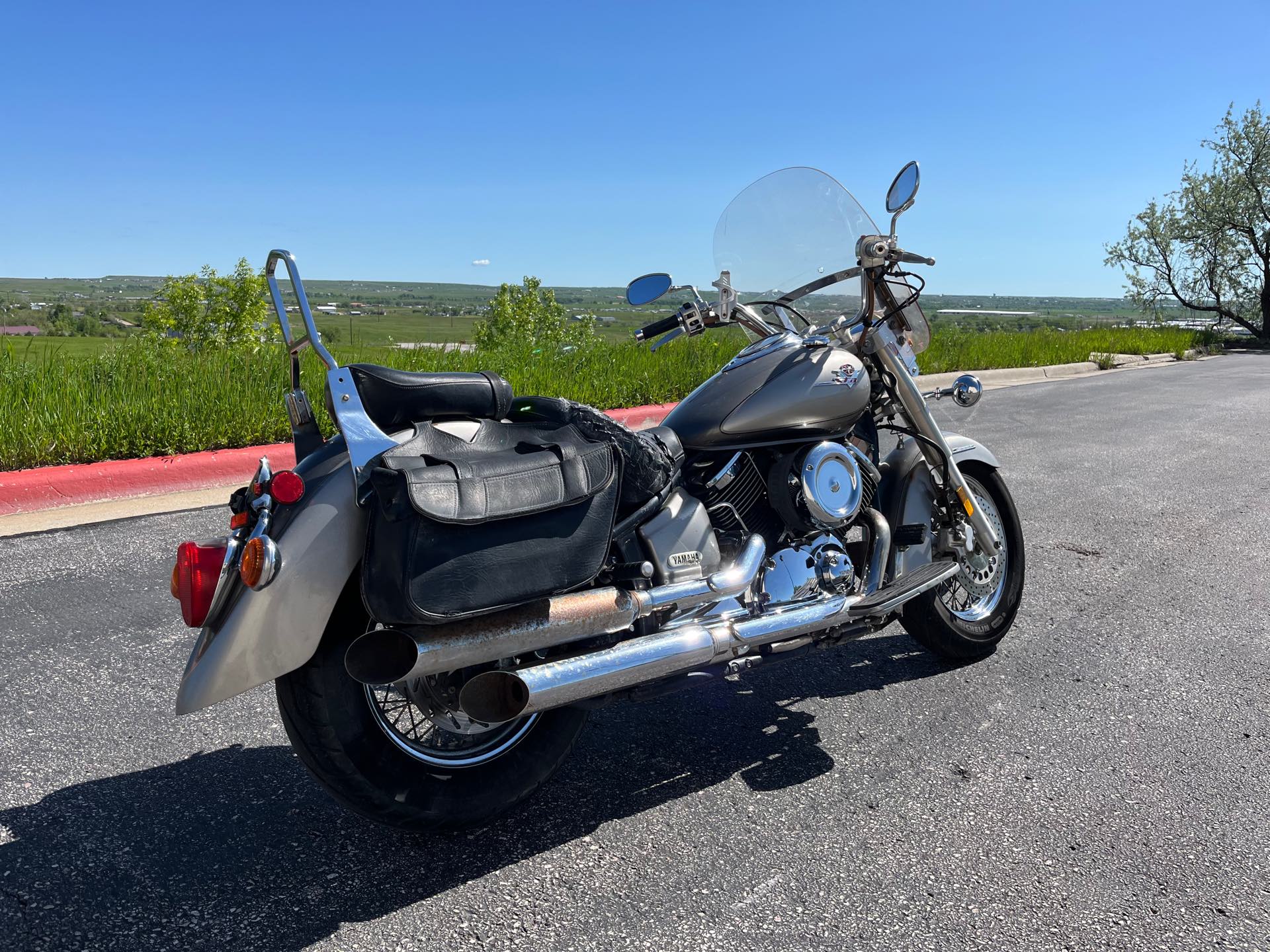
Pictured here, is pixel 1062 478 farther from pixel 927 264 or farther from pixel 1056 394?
pixel 1056 394

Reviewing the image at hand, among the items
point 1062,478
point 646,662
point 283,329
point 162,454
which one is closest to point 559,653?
point 646,662

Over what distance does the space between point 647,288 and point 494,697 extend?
149 centimetres

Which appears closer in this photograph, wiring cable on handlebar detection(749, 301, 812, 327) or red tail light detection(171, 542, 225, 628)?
red tail light detection(171, 542, 225, 628)

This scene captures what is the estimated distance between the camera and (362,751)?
235 cm

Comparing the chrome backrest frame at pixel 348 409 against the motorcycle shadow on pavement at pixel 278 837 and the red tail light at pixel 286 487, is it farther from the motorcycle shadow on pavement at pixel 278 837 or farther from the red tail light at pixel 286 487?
the motorcycle shadow on pavement at pixel 278 837

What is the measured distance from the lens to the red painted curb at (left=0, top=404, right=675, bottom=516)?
Result: 5.44m

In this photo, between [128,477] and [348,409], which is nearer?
[348,409]

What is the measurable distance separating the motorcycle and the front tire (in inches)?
1.3

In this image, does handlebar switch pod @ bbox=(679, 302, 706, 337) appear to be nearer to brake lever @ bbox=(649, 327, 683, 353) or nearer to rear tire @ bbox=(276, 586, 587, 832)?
brake lever @ bbox=(649, 327, 683, 353)

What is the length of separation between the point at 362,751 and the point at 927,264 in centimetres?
236

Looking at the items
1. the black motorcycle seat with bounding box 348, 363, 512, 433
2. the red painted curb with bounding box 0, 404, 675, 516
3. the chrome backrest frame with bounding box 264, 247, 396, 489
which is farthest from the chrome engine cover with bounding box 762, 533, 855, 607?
the red painted curb with bounding box 0, 404, 675, 516

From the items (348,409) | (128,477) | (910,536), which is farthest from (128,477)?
(910,536)

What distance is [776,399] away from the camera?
307cm

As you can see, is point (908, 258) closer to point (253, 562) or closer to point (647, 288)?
point (647, 288)
